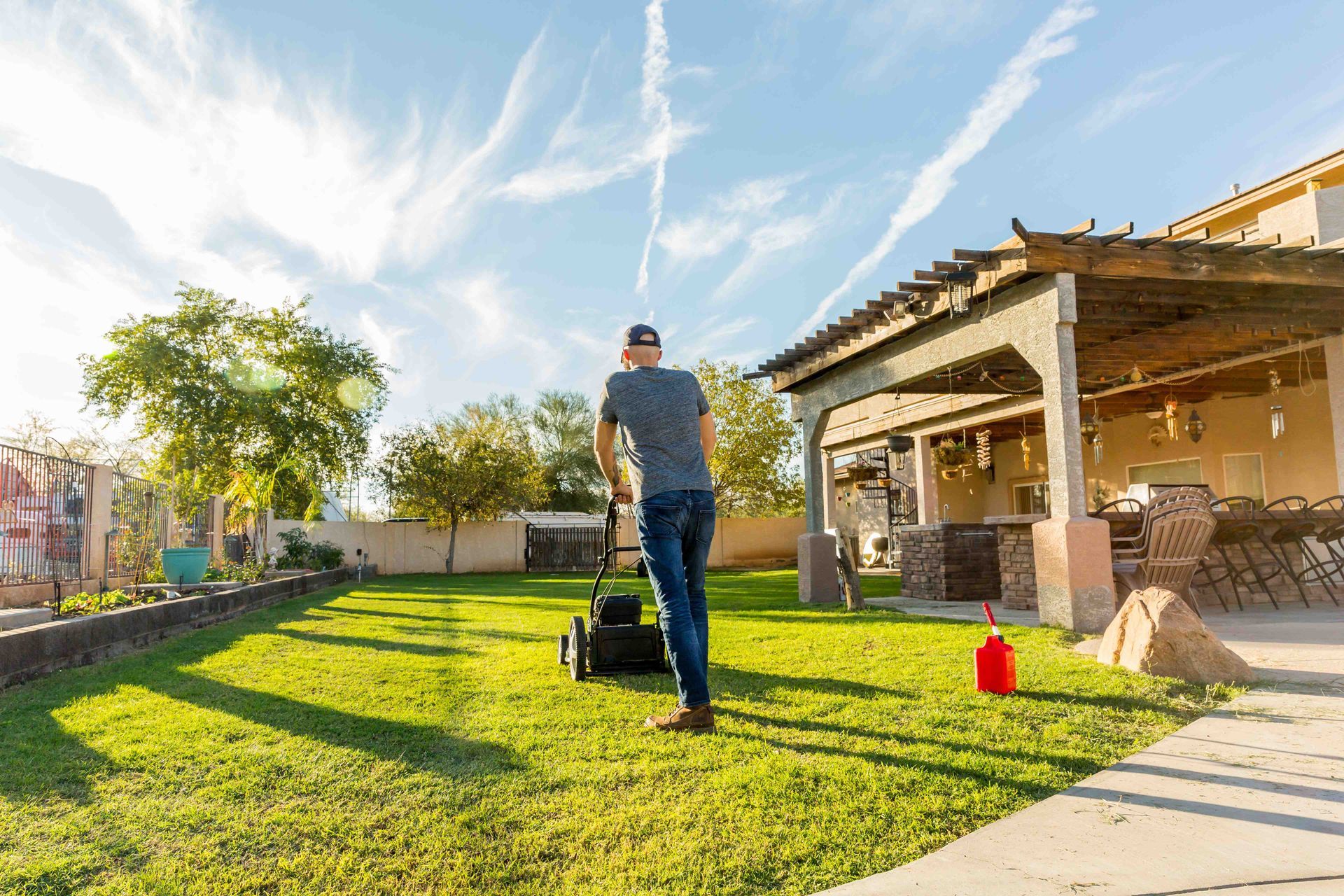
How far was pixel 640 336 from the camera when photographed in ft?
12.5

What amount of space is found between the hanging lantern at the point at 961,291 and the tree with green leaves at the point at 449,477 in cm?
1829

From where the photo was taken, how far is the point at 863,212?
16938mm

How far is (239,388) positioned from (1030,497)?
2342cm

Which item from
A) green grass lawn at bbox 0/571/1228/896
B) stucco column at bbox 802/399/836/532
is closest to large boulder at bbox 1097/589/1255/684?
green grass lawn at bbox 0/571/1228/896

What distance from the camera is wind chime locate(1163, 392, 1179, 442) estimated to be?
11.8 m

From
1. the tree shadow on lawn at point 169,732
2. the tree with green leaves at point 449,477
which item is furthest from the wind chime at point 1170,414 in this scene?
the tree with green leaves at point 449,477

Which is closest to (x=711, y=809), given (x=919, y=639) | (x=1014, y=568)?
(x=919, y=639)

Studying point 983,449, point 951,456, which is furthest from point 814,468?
point 983,449

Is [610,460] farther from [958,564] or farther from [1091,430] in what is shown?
[1091,430]

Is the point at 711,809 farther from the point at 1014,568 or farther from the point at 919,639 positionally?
the point at 1014,568

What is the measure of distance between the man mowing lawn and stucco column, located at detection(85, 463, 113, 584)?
28.6 ft

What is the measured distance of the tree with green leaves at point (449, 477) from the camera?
23188mm

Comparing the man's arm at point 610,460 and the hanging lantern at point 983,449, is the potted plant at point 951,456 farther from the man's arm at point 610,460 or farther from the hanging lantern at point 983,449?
the man's arm at point 610,460

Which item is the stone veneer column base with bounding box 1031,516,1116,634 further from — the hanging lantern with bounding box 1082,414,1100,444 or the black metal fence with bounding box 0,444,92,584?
the black metal fence with bounding box 0,444,92,584
